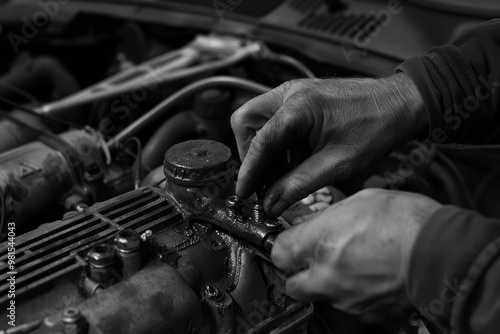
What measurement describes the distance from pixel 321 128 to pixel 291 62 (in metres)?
0.77

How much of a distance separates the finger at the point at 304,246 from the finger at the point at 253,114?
1.17 feet

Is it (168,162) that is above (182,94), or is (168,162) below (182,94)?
above

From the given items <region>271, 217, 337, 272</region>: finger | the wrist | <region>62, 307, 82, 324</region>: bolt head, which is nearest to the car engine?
<region>62, 307, 82, 324</region>: bolt head

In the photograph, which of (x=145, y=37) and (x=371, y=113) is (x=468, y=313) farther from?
(x=145, y=37)

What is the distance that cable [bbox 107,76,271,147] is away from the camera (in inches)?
73.7

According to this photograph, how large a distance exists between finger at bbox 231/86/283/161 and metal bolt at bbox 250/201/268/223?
0.67 feet

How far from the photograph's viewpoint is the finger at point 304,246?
3.40ft

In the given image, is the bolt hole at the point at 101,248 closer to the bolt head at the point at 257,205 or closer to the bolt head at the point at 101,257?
the bolt head at the point at 101,257

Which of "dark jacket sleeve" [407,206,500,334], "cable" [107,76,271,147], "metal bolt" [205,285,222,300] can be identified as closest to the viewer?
"dark jacket sleeve" [407,206,500,334]

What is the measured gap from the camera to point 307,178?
1.26 metres

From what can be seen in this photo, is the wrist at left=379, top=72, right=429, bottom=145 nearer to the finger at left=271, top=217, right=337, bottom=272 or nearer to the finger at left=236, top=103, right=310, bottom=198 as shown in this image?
the finger at left=236, top=103, right=310, bottom=198

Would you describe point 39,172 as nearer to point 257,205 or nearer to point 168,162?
point 168,162

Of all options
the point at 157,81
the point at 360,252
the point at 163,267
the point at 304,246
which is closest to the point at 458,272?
the point at 360,252

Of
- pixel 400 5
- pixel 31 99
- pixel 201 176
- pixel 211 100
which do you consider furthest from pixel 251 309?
pixel 31 99
